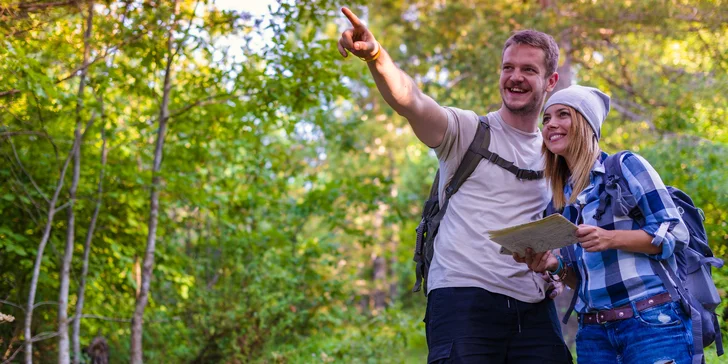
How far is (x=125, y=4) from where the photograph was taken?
583cm

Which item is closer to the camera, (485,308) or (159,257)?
(485,308)

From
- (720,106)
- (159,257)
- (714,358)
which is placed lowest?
(714,358)

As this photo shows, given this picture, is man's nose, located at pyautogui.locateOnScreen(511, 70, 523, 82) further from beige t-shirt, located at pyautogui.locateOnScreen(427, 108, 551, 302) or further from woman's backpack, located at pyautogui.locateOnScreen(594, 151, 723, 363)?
woman's backpack, located at pyautogui.locateOnScreen(594, 151, 723, 363)

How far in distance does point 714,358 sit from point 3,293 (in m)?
5.79

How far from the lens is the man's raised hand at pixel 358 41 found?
7.87 ft

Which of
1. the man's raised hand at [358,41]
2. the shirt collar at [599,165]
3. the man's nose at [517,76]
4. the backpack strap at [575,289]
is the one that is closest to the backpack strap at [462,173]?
the man's nose at [517,76]

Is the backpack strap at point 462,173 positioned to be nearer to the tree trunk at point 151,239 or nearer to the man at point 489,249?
the man at point 489,249

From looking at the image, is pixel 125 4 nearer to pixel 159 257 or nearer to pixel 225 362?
pixel 159 257

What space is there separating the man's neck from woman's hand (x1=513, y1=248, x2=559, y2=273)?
1.91 ft

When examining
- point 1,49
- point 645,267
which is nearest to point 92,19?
point 1,49

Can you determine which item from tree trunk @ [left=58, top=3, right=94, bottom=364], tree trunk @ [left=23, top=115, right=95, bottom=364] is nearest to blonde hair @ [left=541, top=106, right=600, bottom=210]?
tree trunk @ [left=58, top=3, right=94, bottom=364]

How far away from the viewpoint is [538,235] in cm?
239

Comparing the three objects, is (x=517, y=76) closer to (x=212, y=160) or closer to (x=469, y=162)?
(x=469, y=162)

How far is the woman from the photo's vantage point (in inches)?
95.8
